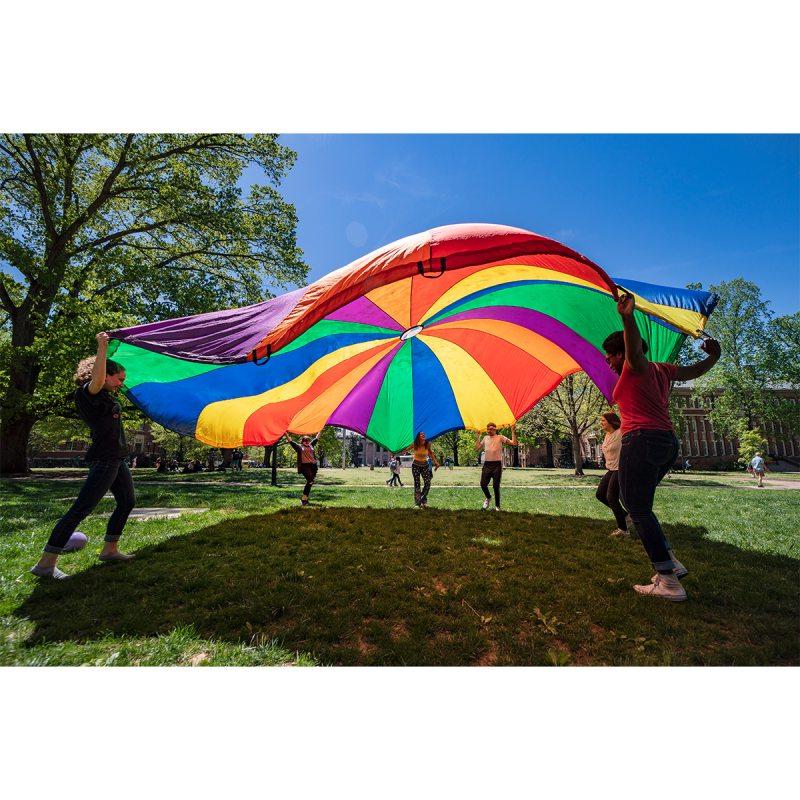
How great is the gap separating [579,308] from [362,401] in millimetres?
4076

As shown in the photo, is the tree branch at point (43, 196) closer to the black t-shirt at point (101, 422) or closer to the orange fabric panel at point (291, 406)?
the orange fabric panel at point (291, 406)

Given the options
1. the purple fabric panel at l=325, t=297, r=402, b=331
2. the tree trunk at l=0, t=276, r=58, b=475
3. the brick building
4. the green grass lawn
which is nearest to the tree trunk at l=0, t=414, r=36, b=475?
the tree trunk at l=0, t=276, r=58, b=475

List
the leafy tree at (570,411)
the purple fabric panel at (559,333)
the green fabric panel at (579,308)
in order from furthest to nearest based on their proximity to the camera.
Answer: the leafy tree at (570,411) < the purple fabric panel at (559,333) < the green fabric panel at (579,308)

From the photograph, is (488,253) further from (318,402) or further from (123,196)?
(123,196)

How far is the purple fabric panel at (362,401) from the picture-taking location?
713 cm

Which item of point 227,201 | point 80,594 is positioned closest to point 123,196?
point 227,201

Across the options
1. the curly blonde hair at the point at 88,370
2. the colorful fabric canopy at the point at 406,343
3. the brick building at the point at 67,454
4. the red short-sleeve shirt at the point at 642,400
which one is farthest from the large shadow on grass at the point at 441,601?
the brick building at the point at 67,454

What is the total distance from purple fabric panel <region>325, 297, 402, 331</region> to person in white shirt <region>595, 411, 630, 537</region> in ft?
10.9

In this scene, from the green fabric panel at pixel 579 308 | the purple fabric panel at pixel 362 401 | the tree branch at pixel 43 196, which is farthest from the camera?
the tree branch at pixel 43 196

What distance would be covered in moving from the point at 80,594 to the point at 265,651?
1.93 m

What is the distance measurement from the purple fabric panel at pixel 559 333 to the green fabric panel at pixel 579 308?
Result: 0.34ft

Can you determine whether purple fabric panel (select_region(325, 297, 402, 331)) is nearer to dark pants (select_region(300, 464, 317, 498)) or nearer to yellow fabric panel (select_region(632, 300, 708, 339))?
yellow fabric panel (select_region(632, 300, 708, 339))

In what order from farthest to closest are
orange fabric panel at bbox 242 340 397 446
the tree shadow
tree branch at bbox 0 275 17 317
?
1. the tree shadow
2. tree branch at bbox 0 275 17 317
3. orange fabric panel at bbox 242 340 397 446

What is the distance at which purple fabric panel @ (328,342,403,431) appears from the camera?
23.4ft
